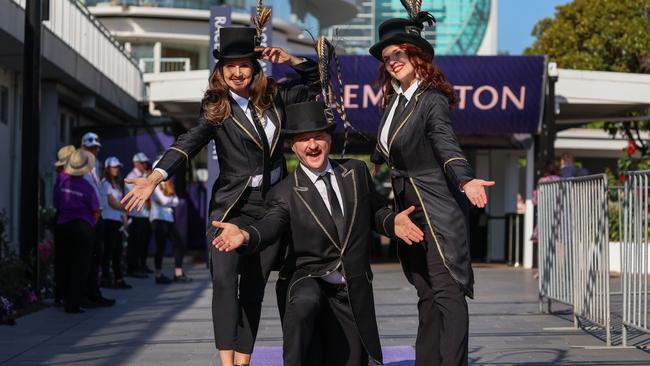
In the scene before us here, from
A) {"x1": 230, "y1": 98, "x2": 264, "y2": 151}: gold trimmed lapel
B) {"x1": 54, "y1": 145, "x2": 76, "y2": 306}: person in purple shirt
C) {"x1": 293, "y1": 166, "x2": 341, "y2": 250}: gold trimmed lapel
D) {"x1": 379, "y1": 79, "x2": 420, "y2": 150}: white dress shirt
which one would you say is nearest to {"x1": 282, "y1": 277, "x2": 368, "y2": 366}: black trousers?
{"x1": 293, "y1": 166, "x2": 341, "y2": 250}: gold trimmed lapel

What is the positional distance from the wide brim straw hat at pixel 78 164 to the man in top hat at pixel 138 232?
3.90 metres

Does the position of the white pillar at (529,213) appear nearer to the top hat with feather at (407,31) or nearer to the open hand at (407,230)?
the top hat with feather at (407,31)

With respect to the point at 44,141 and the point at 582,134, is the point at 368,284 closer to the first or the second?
the point at 44,141

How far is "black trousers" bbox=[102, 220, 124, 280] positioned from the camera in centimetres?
1543

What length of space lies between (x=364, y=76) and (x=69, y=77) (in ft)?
16.8

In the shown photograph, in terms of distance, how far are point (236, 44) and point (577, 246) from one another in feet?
16.7

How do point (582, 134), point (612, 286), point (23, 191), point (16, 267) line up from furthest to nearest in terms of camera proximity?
point (582, 134) < point (23, 191) < point (16, 267) < point (612, 286)

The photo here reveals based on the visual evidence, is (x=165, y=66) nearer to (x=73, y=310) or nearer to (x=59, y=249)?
(x=59, y=249)

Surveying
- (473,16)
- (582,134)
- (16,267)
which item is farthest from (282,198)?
(473,16)

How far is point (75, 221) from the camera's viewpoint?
493 inches

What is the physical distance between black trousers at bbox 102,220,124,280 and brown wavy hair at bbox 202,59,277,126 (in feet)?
28.9

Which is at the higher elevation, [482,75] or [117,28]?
[117,28]

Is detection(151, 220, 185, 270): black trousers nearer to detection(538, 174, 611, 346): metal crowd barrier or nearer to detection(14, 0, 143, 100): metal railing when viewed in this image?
detection(14, 0, 143, 100): metal railing

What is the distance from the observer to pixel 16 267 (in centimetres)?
1245
